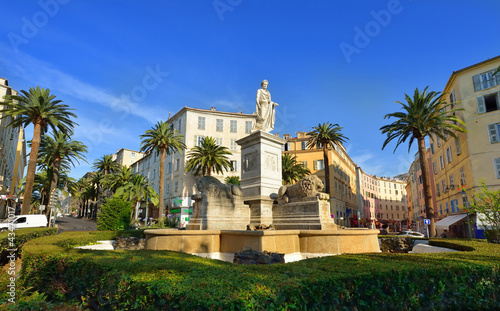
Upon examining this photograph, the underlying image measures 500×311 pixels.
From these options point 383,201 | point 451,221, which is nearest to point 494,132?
point 451,221

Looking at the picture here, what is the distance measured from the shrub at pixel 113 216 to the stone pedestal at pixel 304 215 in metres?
20.7

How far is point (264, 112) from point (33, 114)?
84.2ft

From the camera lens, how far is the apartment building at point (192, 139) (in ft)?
158

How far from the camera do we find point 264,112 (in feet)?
46.5

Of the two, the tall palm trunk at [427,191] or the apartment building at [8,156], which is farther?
the apartment building at [8,156]

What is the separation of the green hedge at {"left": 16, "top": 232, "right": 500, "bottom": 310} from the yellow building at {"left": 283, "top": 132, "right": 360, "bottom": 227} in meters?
47.5

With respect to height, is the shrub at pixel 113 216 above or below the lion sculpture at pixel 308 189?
below

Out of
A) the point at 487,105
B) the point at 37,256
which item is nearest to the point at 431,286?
the point at 37,256

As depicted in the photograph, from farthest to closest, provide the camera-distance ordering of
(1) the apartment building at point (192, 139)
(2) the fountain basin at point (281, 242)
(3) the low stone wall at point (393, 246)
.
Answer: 1. (1) the apartment building at point (192, 139)
2. (3) the low stone wall at point (393, 246)
3. (2) the fountain basin at point (281, 242)

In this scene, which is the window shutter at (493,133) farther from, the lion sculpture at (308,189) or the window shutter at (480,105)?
the lion sculpture at (308,189)

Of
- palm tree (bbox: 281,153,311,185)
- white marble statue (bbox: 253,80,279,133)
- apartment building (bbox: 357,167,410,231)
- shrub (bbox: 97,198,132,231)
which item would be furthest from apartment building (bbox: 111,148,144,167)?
white marble statue (bbox: 253,80,279,133)

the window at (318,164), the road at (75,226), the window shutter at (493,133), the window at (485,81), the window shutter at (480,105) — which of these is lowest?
the road at (75,226)

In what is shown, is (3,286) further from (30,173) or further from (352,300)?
(30,173)

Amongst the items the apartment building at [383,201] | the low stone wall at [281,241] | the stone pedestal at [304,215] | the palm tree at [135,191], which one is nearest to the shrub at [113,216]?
the palm tree at [135,191]
